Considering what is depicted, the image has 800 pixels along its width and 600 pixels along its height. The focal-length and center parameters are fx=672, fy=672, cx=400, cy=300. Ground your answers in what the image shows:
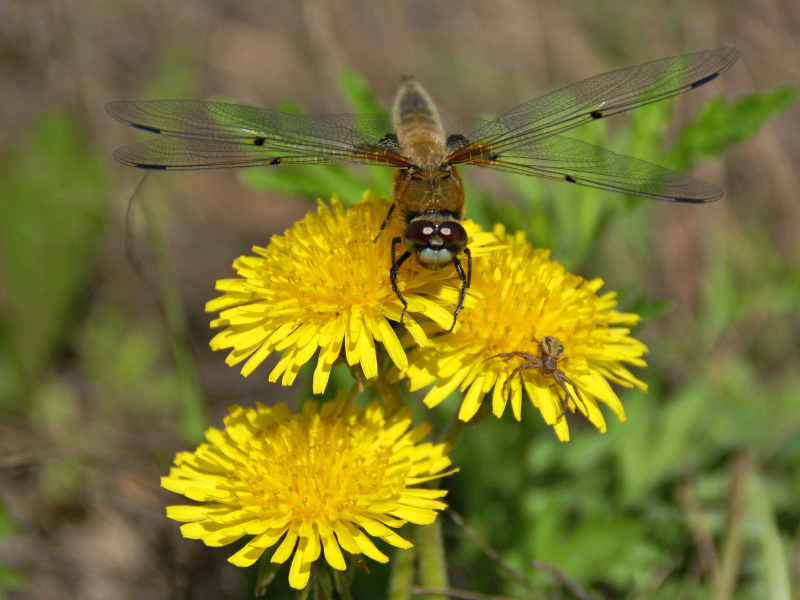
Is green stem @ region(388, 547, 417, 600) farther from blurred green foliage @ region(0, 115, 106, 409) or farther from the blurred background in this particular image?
blurred green foliage @ region(0, 115, 106, 409)

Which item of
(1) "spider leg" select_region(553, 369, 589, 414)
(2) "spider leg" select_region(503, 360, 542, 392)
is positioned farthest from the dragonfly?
(1) "spider leg" select_region(553, 369, 589, 414)

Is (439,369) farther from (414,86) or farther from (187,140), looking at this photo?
(414,86)

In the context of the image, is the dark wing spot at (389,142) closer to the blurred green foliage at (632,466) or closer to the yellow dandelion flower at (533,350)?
the blurred green foliage at (632,466)

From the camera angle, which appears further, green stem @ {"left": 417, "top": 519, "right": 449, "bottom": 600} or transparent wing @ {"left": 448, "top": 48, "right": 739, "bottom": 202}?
transparent wing @ {"left": 448, "top": 48, "right": 739, "bottom": 202}

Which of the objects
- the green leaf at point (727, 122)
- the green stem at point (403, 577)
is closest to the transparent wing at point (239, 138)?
the green leaf at point (727, 122)

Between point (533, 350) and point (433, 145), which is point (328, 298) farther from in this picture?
point (433, 145)

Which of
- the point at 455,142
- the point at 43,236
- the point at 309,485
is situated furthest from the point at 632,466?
the point at 43,236
